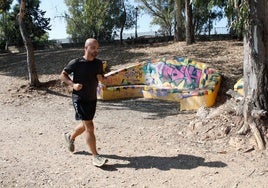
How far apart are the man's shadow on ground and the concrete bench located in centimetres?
397

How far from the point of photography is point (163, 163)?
5.74 metres

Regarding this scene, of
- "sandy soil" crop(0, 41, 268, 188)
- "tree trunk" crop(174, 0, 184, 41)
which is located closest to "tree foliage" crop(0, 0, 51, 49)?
Result: "tree trunk" crop(174, 0, 184, 41)

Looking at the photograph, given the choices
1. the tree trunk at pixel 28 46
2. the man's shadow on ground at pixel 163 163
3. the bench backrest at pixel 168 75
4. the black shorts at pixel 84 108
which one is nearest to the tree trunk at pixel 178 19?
the bench backrest at pixel 168 75

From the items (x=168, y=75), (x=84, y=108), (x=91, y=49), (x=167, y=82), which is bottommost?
(x=167, y=82)

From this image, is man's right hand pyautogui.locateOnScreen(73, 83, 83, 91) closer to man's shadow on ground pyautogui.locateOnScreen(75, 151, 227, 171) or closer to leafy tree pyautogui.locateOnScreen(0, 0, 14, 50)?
man's shadow on ground pyautogui.locateOnScreen(75, 151, 227, 171)

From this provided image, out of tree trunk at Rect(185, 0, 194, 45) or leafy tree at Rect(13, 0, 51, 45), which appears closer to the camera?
tree trunk at Rect(185, 0, 194, 45)

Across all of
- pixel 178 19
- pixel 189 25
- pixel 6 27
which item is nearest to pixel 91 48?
pixel 189 25

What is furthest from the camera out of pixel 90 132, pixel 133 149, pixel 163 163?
pixel 133 149

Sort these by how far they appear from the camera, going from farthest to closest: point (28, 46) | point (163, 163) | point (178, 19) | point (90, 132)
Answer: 1. point (178, 19)
2. point (28, 46)
3. point (163, 163)
4. point (90, 132)

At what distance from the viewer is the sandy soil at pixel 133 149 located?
5.21 m

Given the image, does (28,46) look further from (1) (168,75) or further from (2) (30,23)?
(2) (30,23)

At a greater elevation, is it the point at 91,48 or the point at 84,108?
the point at 91,48

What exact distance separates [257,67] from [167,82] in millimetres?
5437

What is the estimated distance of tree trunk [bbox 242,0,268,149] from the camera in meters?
6.36
